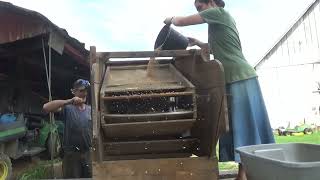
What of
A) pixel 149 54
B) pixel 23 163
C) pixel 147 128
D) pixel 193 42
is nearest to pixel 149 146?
pixel 147 128

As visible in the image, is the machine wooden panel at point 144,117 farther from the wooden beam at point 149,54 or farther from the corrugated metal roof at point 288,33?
the corrugated metal roof at point 288,33

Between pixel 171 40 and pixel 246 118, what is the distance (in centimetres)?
98

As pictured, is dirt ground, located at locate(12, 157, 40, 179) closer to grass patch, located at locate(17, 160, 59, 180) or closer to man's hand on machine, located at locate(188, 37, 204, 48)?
grass patch, located at locate(17, 160, 59, 180)

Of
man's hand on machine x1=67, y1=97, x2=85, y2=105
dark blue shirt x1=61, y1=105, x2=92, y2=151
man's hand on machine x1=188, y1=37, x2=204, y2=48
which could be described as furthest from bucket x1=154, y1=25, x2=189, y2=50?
dark blue shirt x1=61, y1=105, x2=92, y2=151

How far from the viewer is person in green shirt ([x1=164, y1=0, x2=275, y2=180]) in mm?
4105

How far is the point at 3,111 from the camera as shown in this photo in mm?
9367

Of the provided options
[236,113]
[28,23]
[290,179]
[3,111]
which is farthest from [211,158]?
[3,111]

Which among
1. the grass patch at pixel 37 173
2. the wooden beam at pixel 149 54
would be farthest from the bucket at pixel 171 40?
the grass patch at pixel 37 173

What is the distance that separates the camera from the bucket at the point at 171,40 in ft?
14.3

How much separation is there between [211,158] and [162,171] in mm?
402

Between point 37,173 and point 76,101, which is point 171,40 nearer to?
point 76,101

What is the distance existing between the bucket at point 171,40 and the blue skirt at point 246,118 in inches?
23.7

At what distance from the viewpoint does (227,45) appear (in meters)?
4.25

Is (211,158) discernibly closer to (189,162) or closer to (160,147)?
(189,162)
